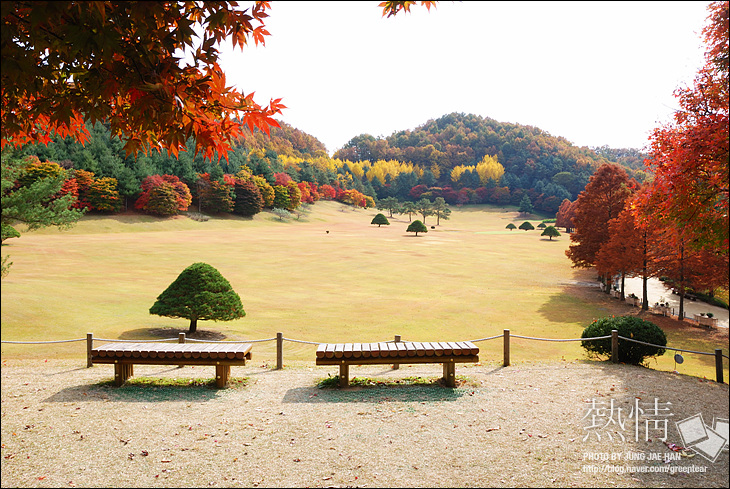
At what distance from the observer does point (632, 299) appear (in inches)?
1005

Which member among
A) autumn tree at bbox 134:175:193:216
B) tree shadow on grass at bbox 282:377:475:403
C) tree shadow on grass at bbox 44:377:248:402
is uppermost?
autumn tree at bbox 134:175:193:216

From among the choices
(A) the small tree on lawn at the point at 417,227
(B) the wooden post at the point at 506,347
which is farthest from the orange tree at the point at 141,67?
(A) the small tree on lawn at the point at 417,227

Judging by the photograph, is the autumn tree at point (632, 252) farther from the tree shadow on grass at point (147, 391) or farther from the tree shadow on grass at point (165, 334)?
the tree shadow on grass at point (147, 391)

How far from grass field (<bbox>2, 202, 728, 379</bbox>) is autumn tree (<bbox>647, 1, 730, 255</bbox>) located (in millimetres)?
5006

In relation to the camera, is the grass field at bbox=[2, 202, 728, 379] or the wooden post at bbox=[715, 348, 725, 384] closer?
the wooden post at bbox=[715, 348, 725, 384]

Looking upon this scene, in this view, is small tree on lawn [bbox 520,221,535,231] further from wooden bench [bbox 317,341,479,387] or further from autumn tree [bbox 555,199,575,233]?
wooden bench [bbox 317,341,479,387]

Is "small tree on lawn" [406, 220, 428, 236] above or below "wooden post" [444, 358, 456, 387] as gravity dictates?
above

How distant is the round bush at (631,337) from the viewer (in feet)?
33.2

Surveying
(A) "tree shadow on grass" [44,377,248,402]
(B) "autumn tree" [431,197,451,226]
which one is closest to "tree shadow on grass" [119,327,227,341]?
(A) "tree shadow on grass" [44,377,248,402]

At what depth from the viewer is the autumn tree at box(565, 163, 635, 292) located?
96.3 ft

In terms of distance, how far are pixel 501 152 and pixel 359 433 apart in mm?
160988

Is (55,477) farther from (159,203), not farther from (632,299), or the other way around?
(159,203)

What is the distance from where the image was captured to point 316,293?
23.0 m

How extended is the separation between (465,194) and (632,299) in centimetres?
10488
